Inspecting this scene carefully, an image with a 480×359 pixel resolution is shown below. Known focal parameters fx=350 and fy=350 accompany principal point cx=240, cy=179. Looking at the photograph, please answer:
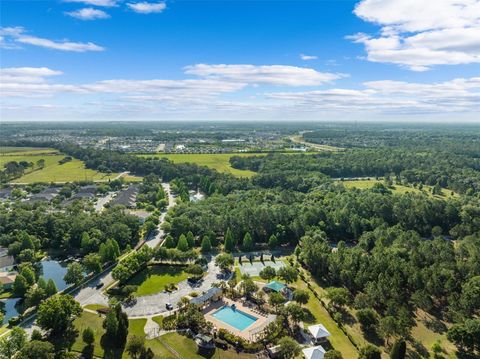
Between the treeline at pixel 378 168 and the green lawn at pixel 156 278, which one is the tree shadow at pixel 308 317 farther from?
the treeline at pixel 378 168

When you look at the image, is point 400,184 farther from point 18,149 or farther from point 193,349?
point 18,149

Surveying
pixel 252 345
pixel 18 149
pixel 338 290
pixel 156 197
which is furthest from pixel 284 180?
pixel 18 149

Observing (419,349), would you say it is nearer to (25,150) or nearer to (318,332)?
(318,332)

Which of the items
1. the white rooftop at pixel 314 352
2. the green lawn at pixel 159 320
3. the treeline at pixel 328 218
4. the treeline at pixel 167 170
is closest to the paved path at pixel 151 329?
the green lawn at pixel 159 320

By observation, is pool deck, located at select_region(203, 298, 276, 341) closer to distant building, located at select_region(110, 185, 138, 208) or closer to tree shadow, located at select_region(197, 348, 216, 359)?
tree shadow, located at select_region(197, 348, 216, 359)

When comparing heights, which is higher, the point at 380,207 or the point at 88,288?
the point at 380,207

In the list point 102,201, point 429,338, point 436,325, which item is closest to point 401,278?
point 436,325
